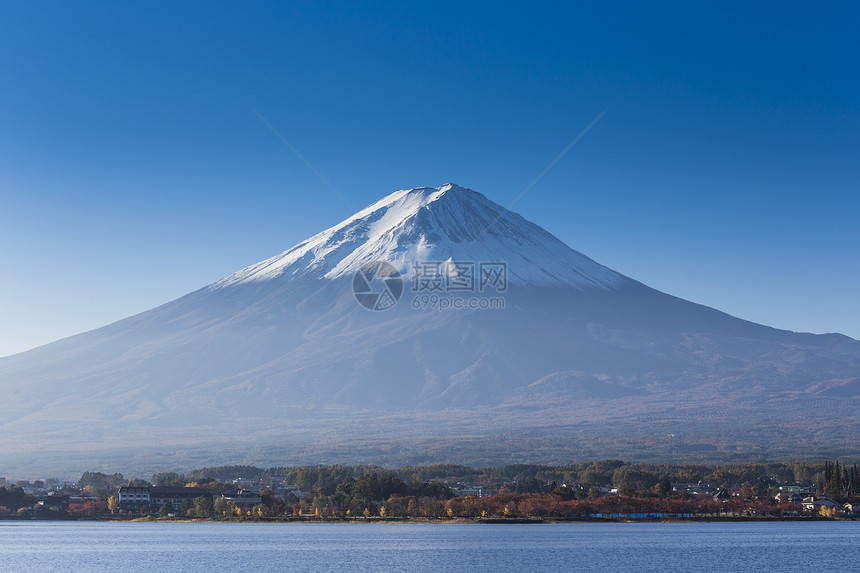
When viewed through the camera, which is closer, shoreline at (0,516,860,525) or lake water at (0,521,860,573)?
lake water at (0,521,860,573)

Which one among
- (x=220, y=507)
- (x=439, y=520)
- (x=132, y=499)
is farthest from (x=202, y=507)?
(x=439, y=520)

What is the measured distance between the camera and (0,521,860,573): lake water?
55.8m

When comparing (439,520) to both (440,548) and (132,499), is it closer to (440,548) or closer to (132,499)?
(440,548)

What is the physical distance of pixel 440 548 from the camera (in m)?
64.9

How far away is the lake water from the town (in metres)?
2.82

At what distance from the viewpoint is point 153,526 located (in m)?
93.4

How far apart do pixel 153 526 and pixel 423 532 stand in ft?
87.5

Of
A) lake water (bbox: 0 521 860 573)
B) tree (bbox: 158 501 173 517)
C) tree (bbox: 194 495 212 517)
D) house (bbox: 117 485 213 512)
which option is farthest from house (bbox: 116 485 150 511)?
lake water (bbox: 0 521 860 573)

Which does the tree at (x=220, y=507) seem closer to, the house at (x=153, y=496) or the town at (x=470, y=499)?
the town at (x=470, y=499)

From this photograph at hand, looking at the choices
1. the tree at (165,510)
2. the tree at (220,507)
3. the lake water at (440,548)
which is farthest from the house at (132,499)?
the lake water at (440,548)

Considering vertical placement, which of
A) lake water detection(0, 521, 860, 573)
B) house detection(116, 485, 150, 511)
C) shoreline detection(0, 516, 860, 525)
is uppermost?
house detection(116, 485, 150, 511)

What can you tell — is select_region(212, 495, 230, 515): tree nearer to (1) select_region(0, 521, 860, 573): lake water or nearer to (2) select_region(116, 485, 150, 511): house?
(1) select_region(0, 521, 860, 573): lake water

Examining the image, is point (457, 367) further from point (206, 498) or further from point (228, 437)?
point (206, 498)

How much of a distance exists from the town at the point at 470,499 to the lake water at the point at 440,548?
2.82 m
